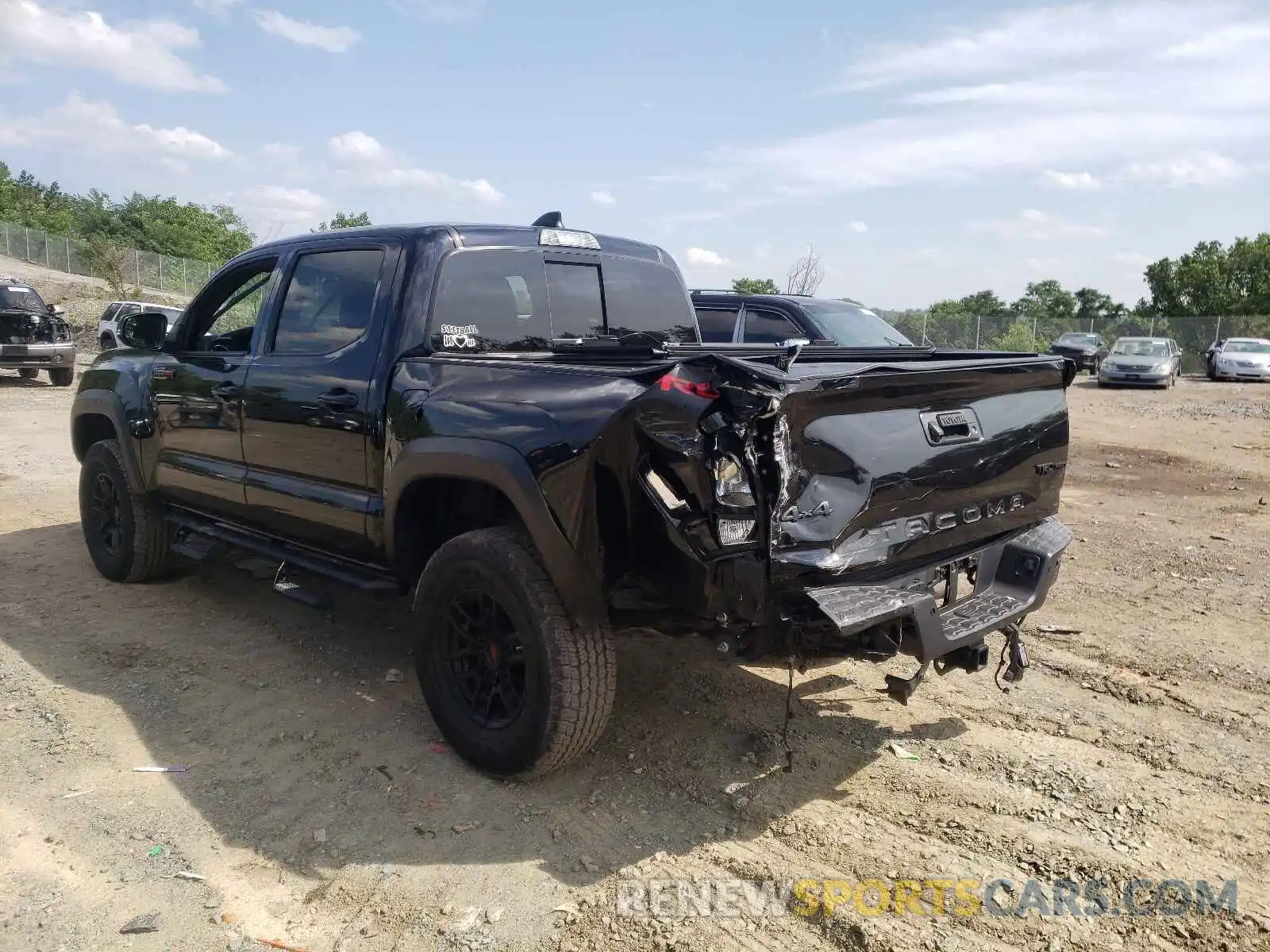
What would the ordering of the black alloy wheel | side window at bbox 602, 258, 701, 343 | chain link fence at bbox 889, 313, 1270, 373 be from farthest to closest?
chain link fence at bbox 889, 313, 1270, 373
side window at bbox 602, 258, 701, 343
the black alloy wheel

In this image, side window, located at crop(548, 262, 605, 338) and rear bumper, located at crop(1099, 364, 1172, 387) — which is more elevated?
side window, located at crop(548, 262, 605, 338)

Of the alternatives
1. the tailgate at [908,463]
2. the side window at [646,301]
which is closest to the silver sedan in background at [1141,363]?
the side window at [646,301]

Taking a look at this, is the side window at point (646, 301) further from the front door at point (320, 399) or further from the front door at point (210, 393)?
the front door at point (210, 393)

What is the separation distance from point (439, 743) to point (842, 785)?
5.16 ft

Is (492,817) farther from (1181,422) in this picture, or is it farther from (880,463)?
(1181,422)

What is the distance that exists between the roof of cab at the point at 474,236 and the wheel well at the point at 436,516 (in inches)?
40.7

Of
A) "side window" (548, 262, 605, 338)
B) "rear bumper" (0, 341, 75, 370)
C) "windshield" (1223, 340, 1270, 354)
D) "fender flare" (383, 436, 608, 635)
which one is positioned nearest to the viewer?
"fender flare" (383, 436, 608, 635)

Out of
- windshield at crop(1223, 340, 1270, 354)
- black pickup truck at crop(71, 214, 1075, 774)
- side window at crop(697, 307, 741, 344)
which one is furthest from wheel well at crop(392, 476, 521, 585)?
windshield at crop(1223, 340, 1270, 354)

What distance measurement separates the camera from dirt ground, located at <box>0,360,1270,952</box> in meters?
2.71

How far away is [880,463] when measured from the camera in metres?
2.96

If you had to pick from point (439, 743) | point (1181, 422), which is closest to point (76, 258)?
point (1181, 422)

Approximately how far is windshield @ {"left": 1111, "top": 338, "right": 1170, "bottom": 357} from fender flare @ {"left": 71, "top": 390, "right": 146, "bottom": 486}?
2370 centimetres

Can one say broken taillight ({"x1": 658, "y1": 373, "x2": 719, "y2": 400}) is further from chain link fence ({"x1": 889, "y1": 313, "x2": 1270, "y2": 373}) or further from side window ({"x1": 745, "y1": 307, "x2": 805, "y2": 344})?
chain link fence ({"x1": 889, "y1": 313, "x2": 1270, "y2": 373})

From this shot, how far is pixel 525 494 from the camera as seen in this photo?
10.3 feet
